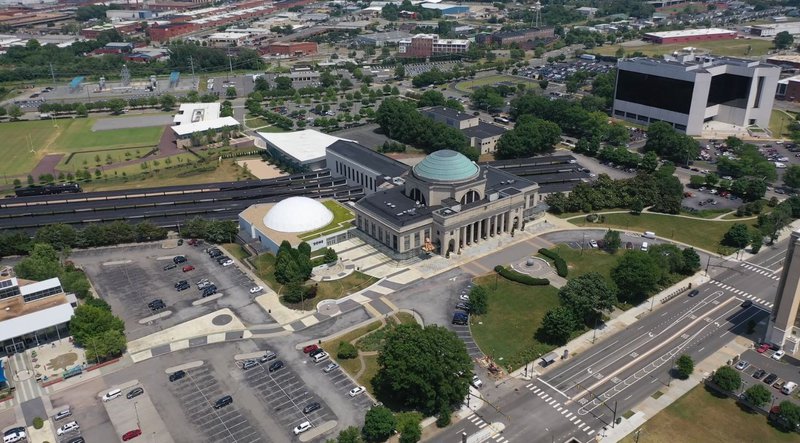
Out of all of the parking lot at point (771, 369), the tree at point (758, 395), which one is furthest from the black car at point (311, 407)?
the parking lot at point (771, 369)

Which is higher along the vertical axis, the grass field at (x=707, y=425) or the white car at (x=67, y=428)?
the white car at (x=67, y=428)

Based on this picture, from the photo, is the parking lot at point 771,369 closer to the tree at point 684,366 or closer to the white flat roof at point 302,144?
the tree at point 684,366

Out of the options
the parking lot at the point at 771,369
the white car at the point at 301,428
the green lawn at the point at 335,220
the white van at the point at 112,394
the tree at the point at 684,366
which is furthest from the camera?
the green lawn at the point at 335,220

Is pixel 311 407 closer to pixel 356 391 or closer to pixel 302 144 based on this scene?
pixel 356 391

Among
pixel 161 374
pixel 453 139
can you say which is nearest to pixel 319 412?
pixel 161 374

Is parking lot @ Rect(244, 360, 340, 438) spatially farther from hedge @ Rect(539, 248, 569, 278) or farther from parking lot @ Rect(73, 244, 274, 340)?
hedge @ Rect(539, 248, 569, 278)

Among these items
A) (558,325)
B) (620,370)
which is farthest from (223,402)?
(620,370)

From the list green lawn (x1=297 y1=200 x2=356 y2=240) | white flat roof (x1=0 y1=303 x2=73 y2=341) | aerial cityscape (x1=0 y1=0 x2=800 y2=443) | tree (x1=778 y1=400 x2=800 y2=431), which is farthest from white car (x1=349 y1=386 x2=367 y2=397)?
tree (x1=778 y1=400 x2=800 y2=431)

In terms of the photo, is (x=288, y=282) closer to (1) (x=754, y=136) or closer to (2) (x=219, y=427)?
(2) (x=219, y=427)
